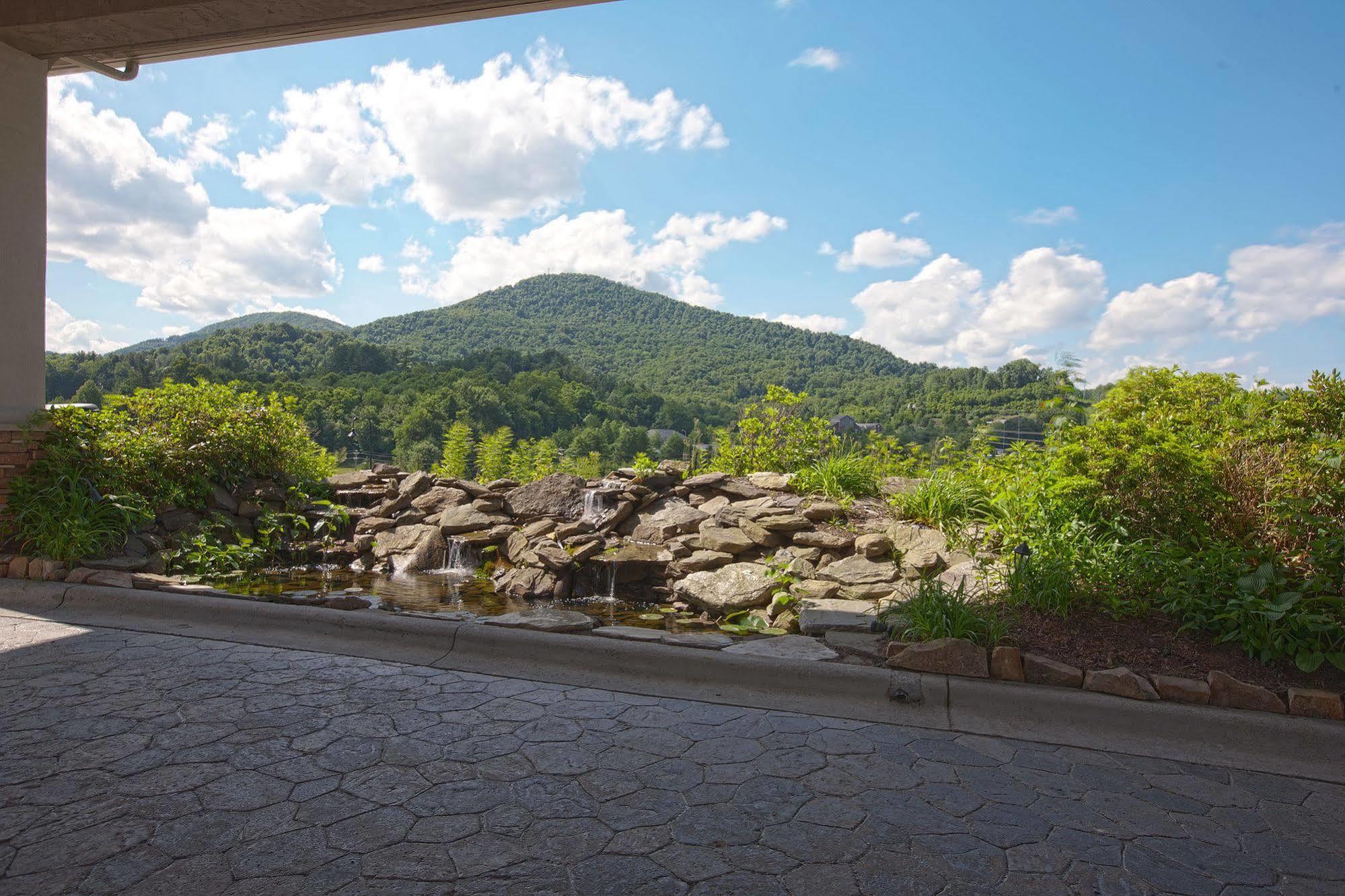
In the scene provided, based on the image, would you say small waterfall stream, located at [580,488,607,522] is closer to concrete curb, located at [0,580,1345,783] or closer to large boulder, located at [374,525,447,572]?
large boulder, located at [374,525,447,572]

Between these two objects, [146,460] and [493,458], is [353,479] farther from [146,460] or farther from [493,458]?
[146,460]

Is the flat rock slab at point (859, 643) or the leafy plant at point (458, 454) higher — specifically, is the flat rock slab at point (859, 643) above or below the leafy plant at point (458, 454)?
below

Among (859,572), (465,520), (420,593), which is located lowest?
(420,593)

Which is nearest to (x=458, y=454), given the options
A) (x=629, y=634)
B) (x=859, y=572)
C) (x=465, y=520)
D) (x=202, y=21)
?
(x=465, y=520)

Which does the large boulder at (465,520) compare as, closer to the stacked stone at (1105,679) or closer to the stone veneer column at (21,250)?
the stone veneer column at (21,250)

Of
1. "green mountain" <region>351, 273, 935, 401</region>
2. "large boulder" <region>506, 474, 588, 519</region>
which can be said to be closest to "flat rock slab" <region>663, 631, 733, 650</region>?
"large boulder" <region>506, 474, 588, 519</region>

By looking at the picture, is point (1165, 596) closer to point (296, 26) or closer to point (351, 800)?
point (351, 800)

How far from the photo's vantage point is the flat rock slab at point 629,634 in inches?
151

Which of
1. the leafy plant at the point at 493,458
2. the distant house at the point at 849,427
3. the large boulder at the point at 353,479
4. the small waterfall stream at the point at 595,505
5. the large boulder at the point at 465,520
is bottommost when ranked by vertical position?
the large boulder at the point at 465,520

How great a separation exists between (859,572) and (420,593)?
11.8 ft

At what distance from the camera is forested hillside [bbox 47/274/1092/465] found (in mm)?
9977

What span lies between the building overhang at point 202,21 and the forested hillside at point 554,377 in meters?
2.99

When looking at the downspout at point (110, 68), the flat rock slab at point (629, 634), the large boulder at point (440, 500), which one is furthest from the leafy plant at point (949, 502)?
the downspout at point (110, 68)

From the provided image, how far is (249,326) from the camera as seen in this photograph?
22.3 m
